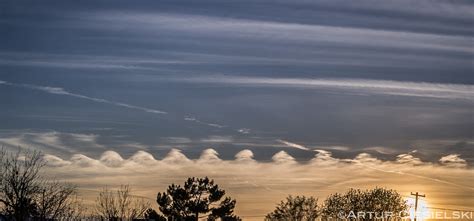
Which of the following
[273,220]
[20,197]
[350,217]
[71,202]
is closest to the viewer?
[20,197]

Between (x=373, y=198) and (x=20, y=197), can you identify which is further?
(x=373, y=198)

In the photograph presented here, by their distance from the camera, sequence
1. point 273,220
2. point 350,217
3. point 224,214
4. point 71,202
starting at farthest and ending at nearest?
point 273,220 → point 350,217 → point 224,214 → point 71,202

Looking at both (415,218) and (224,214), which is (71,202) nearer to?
(224,214)

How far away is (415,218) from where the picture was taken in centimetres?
9856

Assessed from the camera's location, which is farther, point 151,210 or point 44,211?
point 151,210

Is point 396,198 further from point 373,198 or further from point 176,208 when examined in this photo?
point 176,208

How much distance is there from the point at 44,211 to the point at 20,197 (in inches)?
109

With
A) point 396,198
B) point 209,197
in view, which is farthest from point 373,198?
point 209,197

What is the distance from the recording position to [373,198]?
106438 mm

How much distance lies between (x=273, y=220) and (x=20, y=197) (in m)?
66.7

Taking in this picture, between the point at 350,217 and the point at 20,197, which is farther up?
the point at 350,217

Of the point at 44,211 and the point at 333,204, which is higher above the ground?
the point at 333,204

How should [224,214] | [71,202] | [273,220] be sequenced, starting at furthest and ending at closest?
[273,220], [224,214], [71,202]

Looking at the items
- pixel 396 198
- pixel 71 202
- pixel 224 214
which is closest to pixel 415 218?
pixel 396 198
